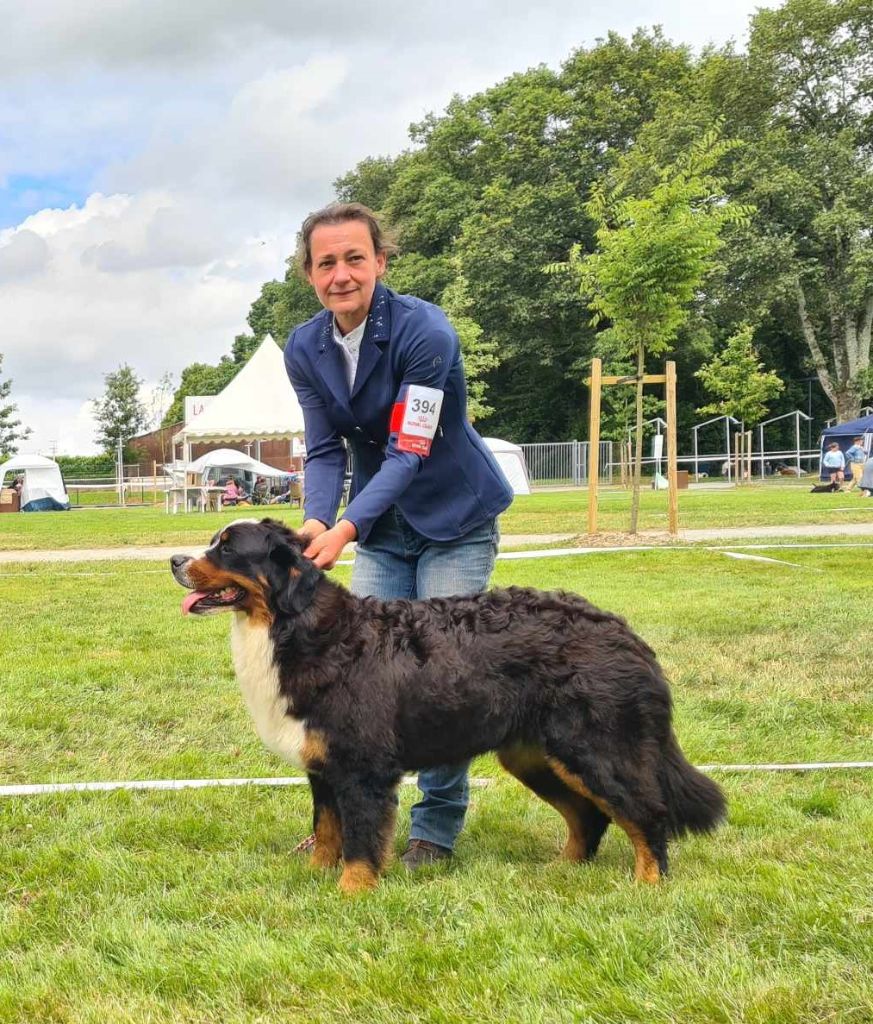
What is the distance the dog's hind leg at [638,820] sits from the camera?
12.1 ft

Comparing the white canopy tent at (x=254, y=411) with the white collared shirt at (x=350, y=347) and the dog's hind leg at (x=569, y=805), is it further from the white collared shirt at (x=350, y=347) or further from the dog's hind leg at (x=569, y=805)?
the dog's hind leg at (x=569, y=805)

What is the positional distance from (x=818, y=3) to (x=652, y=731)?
4403 centimetres

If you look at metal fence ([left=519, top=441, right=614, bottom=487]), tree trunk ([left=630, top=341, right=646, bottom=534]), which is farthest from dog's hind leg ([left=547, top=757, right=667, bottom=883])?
metal fence ([left=519, top=441, right=614, bottom=487])

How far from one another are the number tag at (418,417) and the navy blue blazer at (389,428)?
3 cm

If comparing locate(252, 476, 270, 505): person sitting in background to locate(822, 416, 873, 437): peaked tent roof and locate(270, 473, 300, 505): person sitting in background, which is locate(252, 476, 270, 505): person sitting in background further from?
locate(822, 416, 873, 437): peaked tent roof

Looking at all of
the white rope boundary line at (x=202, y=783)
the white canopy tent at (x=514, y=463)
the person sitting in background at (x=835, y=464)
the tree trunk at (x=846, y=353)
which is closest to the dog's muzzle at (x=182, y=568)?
the white rope boundary line at (x=202, y=783)

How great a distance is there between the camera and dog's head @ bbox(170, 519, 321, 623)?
3.60 metres

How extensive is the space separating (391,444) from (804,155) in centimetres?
4262

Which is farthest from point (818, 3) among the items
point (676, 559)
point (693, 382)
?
point (676, 559)

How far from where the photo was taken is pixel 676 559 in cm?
1323

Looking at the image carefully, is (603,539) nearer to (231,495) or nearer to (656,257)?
(656,257)

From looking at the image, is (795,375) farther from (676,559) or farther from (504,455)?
(676,559)

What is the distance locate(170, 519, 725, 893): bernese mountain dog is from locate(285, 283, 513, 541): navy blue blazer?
1.63 feet

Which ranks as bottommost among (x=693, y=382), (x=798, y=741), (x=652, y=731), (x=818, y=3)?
(x=798, y=741)
